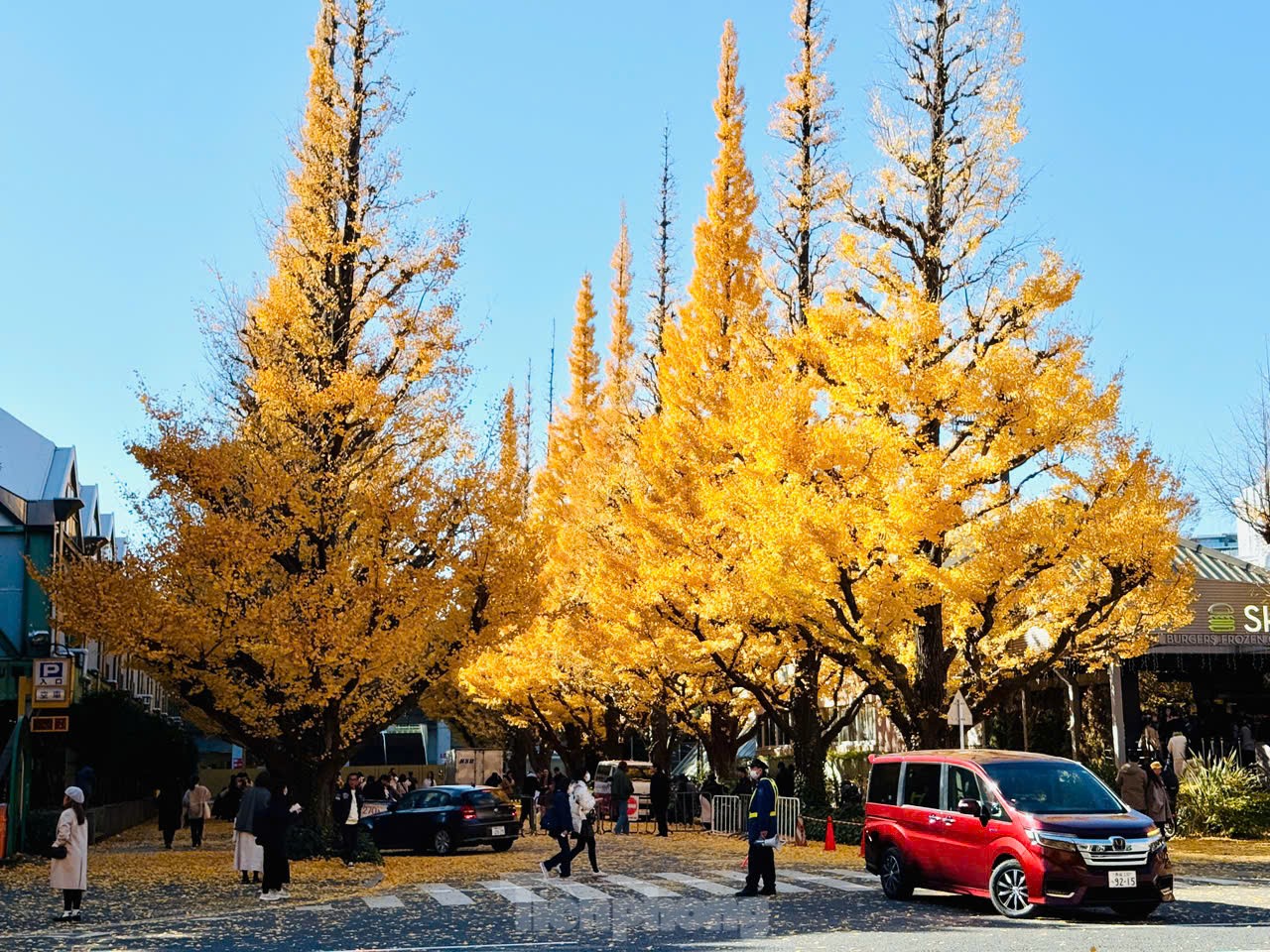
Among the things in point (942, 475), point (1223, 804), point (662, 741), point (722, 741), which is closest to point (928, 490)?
point (942, 475)

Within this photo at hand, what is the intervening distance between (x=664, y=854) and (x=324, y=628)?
7.50 meters

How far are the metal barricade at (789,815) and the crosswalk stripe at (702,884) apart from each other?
6.44 m

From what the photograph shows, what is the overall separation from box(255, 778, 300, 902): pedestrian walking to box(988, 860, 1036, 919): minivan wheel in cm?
853

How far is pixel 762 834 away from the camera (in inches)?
628

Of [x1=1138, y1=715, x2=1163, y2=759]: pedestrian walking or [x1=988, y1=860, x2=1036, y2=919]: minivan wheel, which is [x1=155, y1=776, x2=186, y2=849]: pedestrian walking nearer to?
[x1=1138, y1=715, x2=1163, y2=759]: pedestrian walking

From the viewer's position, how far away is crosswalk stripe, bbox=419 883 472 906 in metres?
16.4

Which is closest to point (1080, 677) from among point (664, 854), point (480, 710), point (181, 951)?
point (664, 854)

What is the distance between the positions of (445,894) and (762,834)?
173 inches

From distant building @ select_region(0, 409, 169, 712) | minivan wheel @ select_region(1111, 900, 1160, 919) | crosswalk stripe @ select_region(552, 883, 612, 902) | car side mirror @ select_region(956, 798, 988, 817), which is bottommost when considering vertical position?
crosswalk stripe @ select_region(552, 883, 612, 902)

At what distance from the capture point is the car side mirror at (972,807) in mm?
14016

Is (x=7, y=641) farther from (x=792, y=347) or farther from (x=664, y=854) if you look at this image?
(x=792, y=347)

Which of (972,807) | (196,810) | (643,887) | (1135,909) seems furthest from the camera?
(196,810)

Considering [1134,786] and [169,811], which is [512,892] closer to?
[1134,786]

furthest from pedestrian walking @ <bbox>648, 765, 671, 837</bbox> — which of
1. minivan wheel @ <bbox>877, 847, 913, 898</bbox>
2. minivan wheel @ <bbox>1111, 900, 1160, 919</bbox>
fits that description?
minivan wheel @ <bbox>1111, 900, 1160, 919</bbox>
